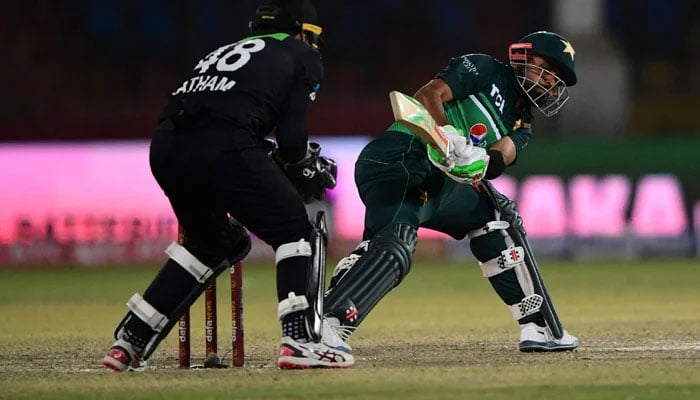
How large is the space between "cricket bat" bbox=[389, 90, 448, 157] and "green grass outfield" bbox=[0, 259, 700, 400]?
1023 millimetres

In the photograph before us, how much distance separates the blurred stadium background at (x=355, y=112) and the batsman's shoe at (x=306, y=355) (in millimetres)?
9943

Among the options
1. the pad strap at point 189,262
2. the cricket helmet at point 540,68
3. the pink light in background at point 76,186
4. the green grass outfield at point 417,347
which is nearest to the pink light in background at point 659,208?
the green grass outfield at point 417,347

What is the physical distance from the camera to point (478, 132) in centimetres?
681

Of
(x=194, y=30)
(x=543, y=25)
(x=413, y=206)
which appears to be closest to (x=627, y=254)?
(x=543, y=25)

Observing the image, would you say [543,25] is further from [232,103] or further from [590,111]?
[232,103]

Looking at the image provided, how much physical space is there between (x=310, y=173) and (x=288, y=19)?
0.71 meters

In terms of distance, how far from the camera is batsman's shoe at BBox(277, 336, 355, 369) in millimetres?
5816

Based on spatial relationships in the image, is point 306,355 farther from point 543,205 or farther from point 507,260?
point 543,205

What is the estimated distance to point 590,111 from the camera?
1794cm

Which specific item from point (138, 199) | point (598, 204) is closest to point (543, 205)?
point (598, 204)

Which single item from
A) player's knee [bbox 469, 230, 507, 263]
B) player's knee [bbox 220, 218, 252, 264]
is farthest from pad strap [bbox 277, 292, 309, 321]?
player's knee [bbox 469, 230, 507, 263]

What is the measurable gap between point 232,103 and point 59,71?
15.6 meters

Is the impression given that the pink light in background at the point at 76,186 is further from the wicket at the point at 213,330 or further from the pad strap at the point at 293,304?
the pad strap at the point at 293,304

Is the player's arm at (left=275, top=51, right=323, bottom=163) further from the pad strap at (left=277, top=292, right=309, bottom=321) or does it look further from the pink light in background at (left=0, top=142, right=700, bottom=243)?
the pink light in background at (left=0, top=142, right=700, bottom=243)
